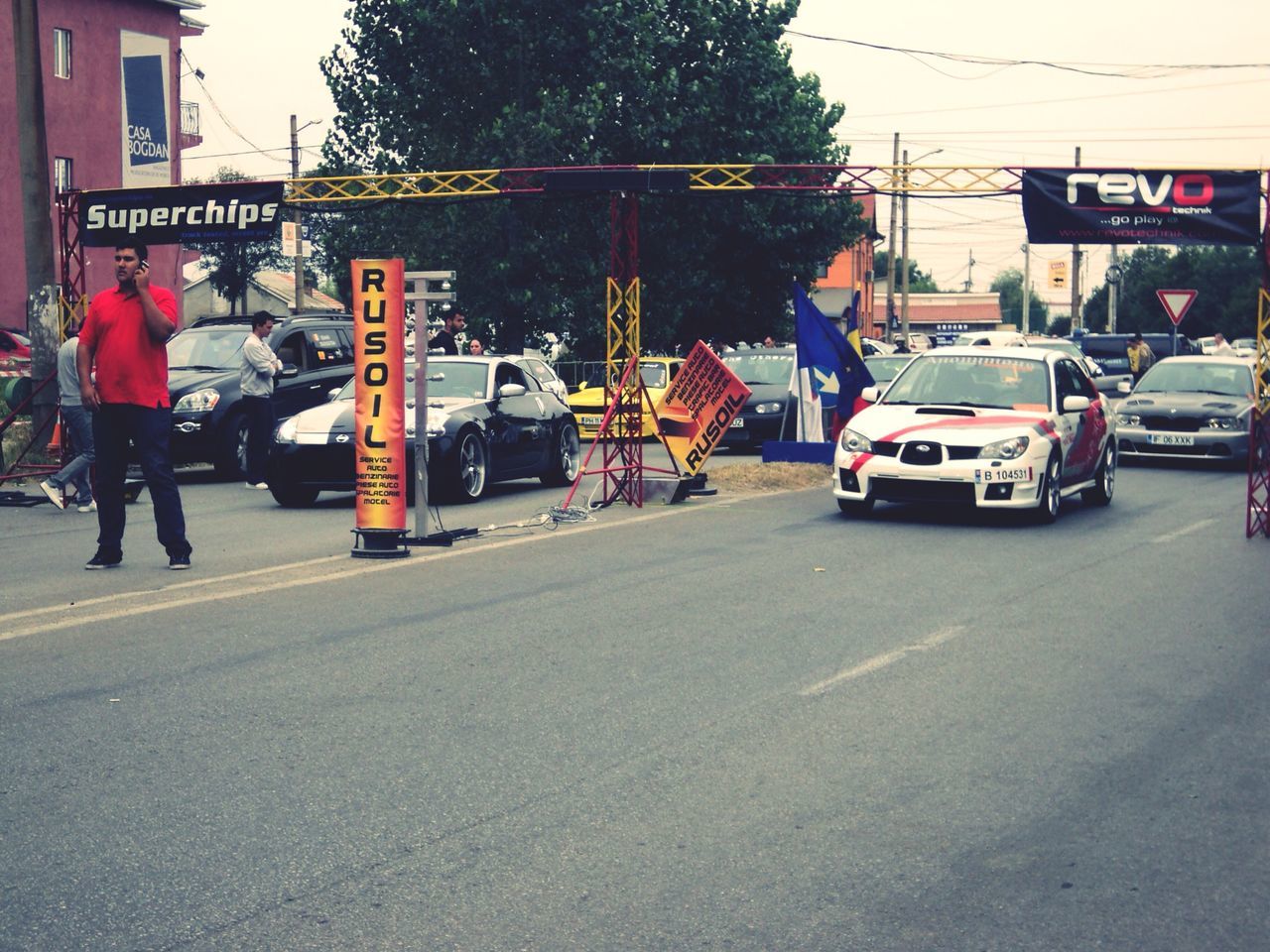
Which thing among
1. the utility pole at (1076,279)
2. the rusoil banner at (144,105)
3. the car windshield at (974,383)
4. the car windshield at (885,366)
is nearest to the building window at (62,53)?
the rusoil banner at (144,105)

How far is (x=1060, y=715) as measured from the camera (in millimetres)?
6871

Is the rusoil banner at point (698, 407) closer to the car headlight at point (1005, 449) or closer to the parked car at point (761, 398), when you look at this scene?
the car headlight at point (1005, 449)

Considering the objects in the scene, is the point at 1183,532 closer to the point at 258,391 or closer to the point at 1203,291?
the point at 258,391

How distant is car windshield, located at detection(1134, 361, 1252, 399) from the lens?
75.3 feet

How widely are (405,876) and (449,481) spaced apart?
37.3 feet

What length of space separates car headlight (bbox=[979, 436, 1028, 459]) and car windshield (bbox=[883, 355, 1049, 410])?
974 millimetres

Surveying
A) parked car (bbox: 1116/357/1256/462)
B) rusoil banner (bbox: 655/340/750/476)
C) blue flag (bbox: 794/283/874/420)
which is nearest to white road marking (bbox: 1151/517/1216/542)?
rusoil banner (bbox: 655/340/750/476)

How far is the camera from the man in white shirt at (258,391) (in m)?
18.2

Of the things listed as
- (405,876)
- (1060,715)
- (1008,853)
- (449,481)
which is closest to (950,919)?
(1008,853)

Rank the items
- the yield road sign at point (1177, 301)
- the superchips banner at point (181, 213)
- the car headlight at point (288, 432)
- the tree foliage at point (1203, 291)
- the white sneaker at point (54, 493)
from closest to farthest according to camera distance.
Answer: the white sneaker at point (54, 493) → the car headlight at point (288, 432) → the superchips banner at point (181, 213) → the yield road sign at point (1177, 301) → the tree foliage at point (1203, 291)

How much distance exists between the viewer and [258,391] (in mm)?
18406

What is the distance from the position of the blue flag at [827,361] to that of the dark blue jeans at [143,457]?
9534mm

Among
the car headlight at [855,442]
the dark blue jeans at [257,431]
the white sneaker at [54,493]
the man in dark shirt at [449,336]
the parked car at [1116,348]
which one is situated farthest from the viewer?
the parked car at [1116,348]

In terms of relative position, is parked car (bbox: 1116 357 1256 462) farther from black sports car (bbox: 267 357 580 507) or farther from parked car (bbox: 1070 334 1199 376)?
Result: parked car (bbox: 1070 334 1199 376)
